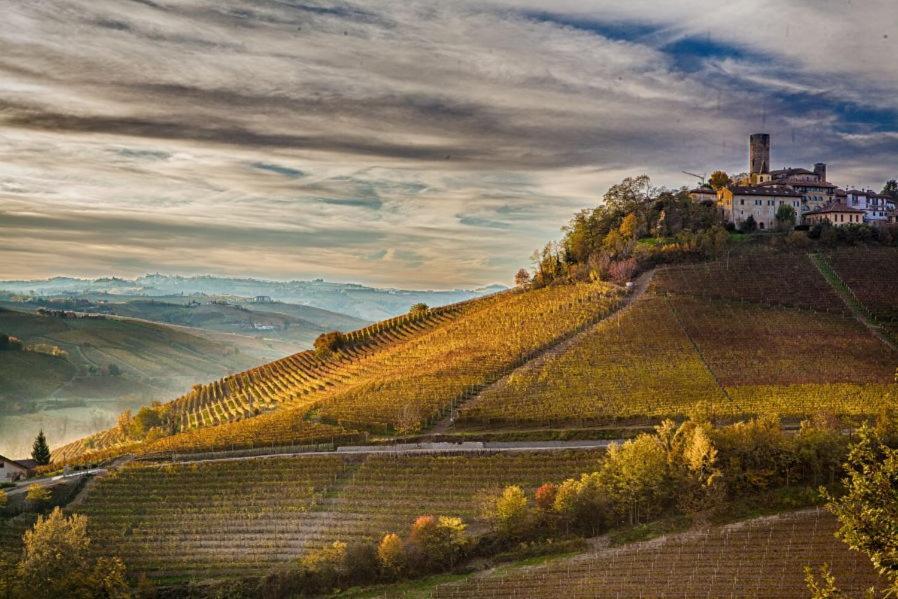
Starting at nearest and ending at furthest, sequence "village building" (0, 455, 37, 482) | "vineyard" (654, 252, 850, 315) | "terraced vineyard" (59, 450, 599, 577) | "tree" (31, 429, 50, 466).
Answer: "terraced vineyard" (59, 450, 599, 577) < "village building" (0, 455, 37, 482) < "tree" (31, 429, 50, 466) < "vineyard" (654, 252, 850, 315)

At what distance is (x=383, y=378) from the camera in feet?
242

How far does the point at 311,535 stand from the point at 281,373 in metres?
50.2

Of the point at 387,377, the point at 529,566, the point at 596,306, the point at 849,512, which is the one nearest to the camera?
the point at 849,512

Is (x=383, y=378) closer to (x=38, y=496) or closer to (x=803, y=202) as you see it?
(x=38, y=496)

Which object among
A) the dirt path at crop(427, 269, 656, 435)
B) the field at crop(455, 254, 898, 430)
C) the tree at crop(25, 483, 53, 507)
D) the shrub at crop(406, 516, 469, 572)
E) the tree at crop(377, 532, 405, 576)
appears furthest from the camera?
the dirt path at crop(427, 269, 656, 435)

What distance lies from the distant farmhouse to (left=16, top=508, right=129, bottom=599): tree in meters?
85.4

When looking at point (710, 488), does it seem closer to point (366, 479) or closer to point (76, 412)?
point (366, 479)

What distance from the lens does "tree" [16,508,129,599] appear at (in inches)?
1684

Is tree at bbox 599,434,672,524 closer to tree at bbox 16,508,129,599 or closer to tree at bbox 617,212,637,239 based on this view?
tree at bbox 16,508,129,599

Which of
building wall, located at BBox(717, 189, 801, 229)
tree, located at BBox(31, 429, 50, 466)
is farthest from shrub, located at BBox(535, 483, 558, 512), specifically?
building wall, located at BBox(717, 189, 801, 229)

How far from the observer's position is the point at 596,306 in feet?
263

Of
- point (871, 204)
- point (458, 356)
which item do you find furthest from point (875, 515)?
point (871, 204)

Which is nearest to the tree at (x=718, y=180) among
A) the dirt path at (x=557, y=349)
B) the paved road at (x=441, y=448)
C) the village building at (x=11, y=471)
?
the dirt path at (x=557, y=349)

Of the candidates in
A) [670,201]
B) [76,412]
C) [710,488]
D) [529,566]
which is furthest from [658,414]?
[76,412]
